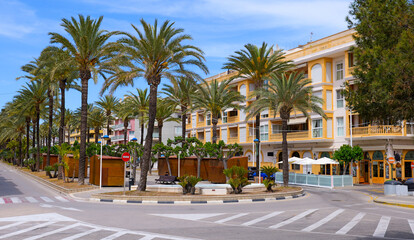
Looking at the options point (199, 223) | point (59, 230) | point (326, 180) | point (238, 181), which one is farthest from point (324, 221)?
point (326, 180)

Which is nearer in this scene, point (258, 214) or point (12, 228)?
point (12, 228)

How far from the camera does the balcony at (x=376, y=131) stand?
40.7m

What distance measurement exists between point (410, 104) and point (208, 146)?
2229cm

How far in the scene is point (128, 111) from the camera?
5988 centimetres

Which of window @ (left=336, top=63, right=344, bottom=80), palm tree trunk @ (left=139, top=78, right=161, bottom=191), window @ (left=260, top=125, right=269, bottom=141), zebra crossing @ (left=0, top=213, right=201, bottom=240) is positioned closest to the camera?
zebra crossing @ (left=0, top=213, right=201, bottom=240)

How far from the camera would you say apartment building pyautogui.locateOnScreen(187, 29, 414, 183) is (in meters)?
41.8

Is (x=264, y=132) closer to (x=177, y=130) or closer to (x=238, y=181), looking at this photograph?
(x=238, y=181)

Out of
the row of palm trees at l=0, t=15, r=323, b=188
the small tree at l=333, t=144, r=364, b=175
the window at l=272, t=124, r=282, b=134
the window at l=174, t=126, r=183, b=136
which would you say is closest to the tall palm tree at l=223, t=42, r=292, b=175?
the row of palm trees at l=0, t=15, r=323, b=188

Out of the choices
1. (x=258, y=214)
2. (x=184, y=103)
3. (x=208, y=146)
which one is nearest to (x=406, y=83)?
(x=258, y=214)

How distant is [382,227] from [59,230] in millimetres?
10379

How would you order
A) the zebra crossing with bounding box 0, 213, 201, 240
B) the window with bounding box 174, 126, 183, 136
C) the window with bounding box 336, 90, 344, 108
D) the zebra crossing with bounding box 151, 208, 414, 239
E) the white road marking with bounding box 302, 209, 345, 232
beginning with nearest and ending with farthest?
the zebra crossing with bounding box 0, 213, 201, 240
the zebra crossing with bounding box 151, 208, 414, 239
the white road marking with bounding box 302, 209, 345, 232
the window with bounding box 336, 90, 344, 108
the window with bounding box 174, 126, 183, 136

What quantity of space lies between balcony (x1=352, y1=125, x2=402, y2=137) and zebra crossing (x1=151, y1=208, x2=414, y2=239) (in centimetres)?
2528

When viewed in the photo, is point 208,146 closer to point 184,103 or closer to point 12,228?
point 184,103

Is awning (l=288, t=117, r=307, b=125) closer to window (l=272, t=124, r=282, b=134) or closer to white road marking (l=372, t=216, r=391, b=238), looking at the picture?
window (l=272, t=124, r=282, b=134)
